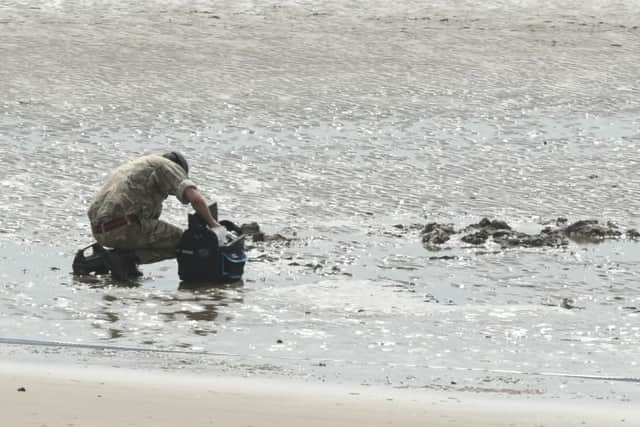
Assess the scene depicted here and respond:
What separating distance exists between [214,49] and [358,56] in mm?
1461

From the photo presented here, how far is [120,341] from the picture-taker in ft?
26.5

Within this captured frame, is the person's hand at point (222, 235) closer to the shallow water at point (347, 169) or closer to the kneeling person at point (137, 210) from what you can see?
the kneeling person at point (137, 210)

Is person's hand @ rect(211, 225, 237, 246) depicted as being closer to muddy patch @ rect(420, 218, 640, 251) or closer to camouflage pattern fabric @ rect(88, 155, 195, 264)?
camouflage pattern fabric @ rect(88, 155, 195, 264)

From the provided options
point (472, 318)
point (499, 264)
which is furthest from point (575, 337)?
point (499, 264)

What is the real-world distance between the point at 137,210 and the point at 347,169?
126 inches

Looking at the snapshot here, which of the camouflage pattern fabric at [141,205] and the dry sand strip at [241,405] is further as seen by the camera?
the camouflage pattern fabric at [141,205]

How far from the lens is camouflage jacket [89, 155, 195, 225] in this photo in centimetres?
993

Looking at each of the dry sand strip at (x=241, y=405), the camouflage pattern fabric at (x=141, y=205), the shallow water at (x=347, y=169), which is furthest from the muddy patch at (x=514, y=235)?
the dry sand strip at (x=241, y=405)

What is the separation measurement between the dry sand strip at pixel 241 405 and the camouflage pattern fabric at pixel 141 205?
9.33 ft

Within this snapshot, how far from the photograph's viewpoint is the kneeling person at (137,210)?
32.6 feet

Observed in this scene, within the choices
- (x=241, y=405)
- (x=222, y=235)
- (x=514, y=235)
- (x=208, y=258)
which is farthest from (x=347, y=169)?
(x=241, y=405)

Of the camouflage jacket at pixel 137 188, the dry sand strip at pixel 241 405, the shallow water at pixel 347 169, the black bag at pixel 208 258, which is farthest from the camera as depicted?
the camouflage jacket at pixel 137 188

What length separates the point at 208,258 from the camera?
9.73 metres

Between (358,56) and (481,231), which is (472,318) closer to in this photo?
(481,231)
